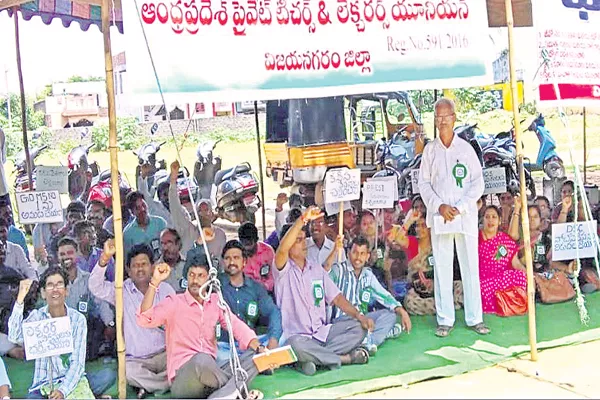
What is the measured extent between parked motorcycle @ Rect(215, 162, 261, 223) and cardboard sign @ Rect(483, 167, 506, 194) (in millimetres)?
2947

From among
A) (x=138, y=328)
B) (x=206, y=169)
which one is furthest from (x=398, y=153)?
(x=138, y=328)

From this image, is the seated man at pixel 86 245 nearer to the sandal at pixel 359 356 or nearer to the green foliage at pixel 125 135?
the sandal at pixel 359 356

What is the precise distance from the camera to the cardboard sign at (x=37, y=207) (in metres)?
5.61

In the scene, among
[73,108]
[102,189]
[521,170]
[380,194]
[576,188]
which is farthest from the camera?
[73,108]

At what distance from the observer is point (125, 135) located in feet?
87.1

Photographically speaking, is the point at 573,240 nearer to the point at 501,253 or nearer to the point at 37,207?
the point at 501,253

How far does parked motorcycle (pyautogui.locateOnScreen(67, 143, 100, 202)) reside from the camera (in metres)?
9.09

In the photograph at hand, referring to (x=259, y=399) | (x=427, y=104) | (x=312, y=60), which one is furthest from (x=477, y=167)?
(x=427, y=104)

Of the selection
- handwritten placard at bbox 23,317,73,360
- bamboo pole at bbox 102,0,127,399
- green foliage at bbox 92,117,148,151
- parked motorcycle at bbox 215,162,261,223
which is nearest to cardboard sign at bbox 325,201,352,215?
bamboo pole at bbox 102,0,127,399

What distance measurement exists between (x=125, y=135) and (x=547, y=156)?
18844 millimetres

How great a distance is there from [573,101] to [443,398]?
2.23 metres

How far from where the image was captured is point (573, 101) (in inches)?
210

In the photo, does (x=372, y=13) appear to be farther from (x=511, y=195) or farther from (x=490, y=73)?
(x=511, y=195)

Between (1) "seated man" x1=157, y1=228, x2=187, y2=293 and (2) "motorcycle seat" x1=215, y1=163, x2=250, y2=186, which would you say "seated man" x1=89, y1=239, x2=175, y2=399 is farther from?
(2) "motorcycle seat" x1=215, y1=163, x2=250, y2=186
